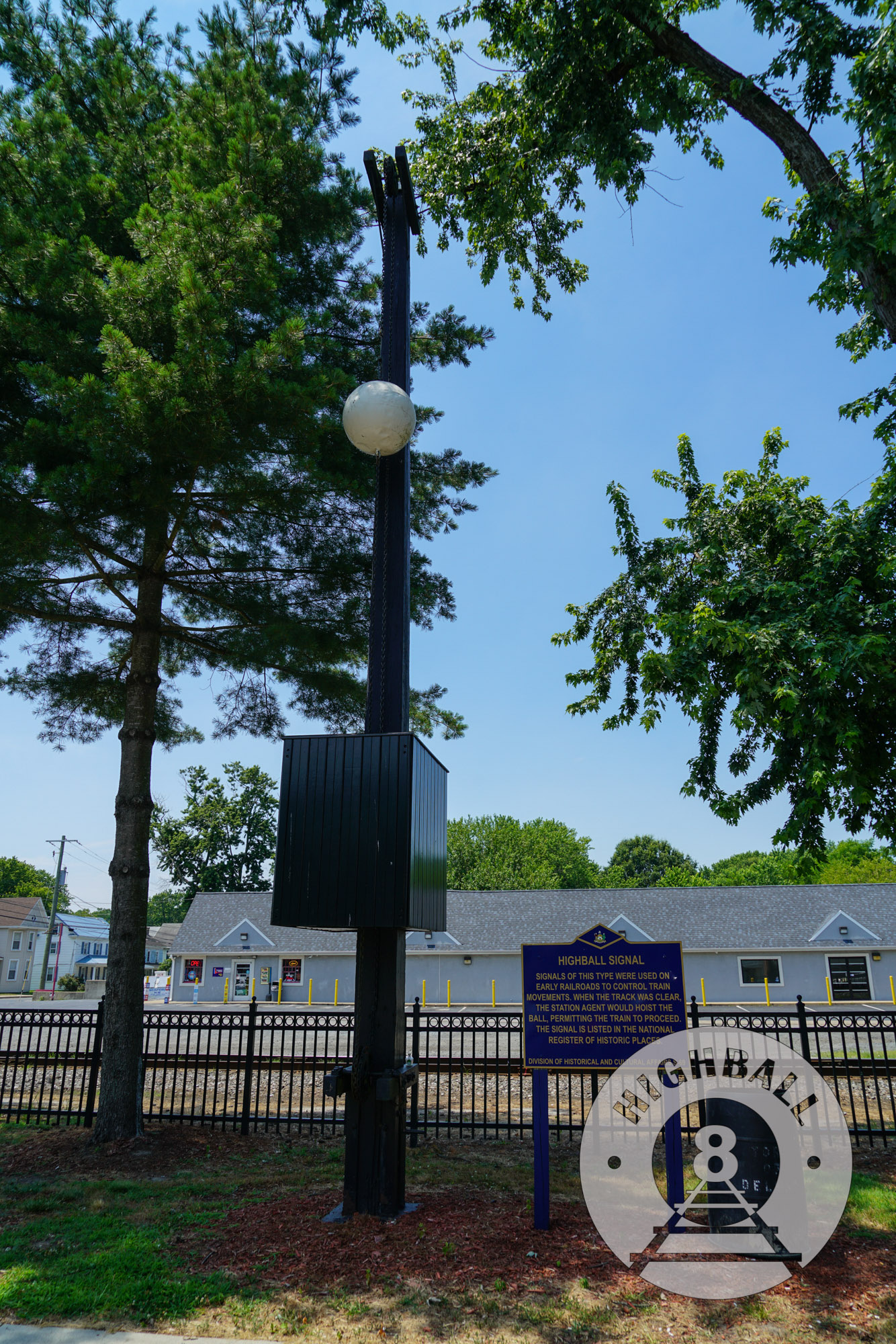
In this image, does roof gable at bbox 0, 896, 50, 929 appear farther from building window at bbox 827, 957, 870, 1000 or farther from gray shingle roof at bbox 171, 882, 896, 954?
building window at bbox 827, 957, 870, 1000

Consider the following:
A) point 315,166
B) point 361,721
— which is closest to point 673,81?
point 315,166

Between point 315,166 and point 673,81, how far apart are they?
436 cm

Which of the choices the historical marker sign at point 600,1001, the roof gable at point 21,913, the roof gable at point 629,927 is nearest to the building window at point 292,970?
the roof gable at point 629,927

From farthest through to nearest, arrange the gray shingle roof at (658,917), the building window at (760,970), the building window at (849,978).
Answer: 1. the gray shingle roof at (658,917)
2. the building window at (760,970)
3. the building window at (849,978)

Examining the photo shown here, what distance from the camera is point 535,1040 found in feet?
19.3

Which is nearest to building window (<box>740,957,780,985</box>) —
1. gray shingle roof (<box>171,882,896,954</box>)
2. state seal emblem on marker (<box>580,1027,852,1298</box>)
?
gray shingle roof (<box>171,882,896,954</box>)

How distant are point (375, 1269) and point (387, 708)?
3.78 m

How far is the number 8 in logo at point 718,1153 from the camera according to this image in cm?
557

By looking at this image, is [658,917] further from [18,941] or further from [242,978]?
[18,941]

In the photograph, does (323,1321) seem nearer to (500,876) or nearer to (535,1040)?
(535,1040)

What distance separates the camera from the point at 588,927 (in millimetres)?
27422

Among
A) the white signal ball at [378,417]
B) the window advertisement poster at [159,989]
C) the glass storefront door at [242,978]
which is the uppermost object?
the white signal ball at [378,417]

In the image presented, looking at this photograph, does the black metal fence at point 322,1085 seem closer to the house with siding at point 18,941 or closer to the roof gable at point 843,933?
the roof gable at point 843,933

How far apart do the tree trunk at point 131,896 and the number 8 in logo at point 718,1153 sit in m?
6.08
